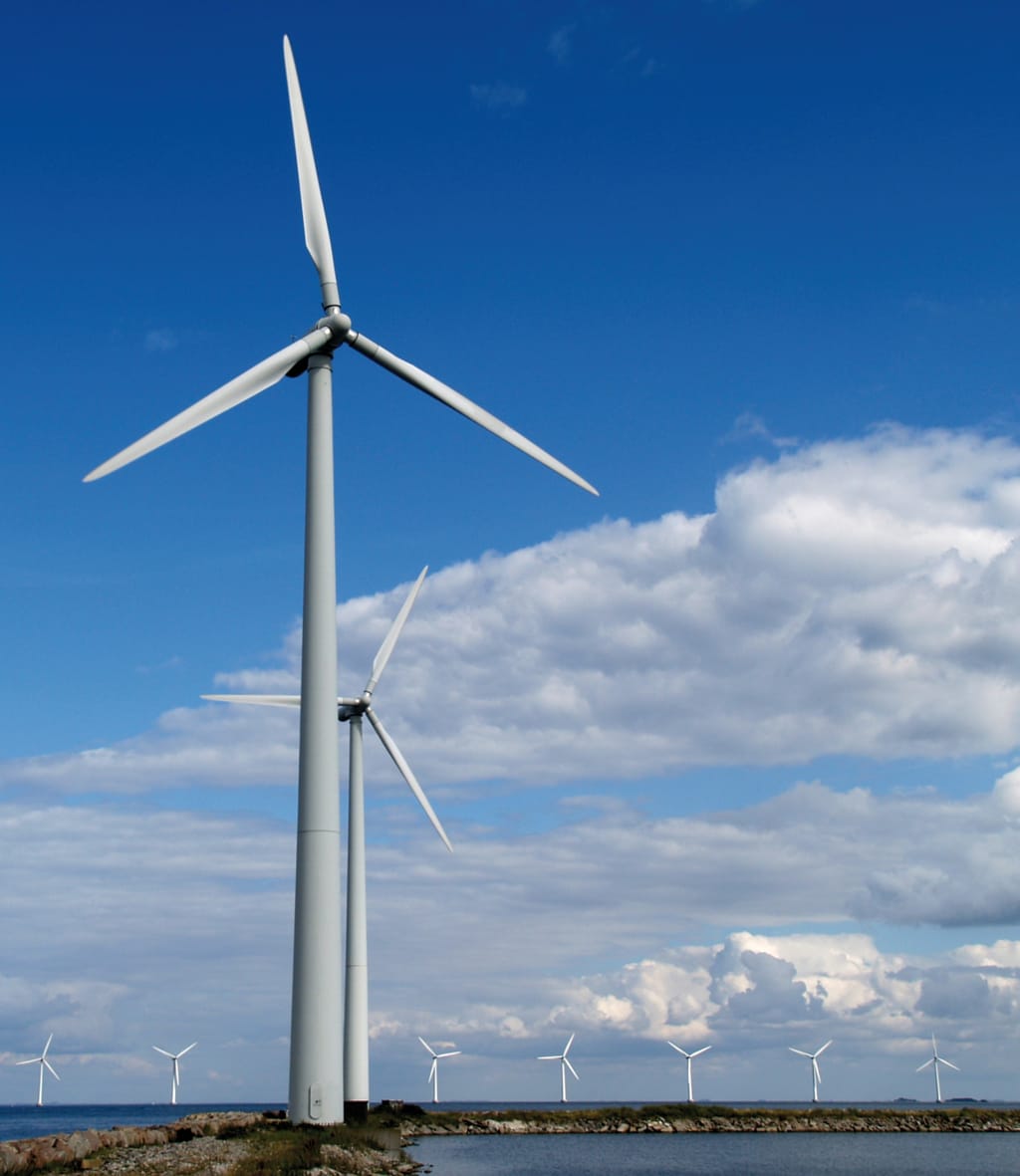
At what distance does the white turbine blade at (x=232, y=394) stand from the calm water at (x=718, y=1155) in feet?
98.6

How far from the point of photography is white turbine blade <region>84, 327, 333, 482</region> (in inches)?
1400

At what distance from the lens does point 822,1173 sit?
58.9m

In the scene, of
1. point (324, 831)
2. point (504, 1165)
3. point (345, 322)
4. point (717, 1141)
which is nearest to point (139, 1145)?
point (324, 831)

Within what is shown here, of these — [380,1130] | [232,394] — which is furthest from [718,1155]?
[232,394]

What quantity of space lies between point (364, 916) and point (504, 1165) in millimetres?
14927

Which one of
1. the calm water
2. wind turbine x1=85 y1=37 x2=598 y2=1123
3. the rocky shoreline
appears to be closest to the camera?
the rocky shoreline

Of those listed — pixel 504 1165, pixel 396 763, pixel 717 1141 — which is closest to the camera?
pixel 504 1165

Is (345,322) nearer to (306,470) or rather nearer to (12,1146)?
(306,470)

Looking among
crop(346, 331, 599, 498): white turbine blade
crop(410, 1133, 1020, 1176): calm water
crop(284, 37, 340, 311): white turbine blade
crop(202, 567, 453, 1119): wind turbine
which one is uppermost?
crop(284, 37, 340, 311): white turbine blade

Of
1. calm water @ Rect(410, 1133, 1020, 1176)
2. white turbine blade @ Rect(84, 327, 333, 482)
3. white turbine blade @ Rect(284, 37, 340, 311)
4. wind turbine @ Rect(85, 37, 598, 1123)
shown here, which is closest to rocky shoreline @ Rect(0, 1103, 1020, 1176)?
wind turbine @ Rect(85, 37, 598, 1123)

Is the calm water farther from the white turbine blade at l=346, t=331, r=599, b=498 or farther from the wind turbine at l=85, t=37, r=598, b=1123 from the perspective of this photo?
the white turbine blade at l=346, t=331, r=599, b=498

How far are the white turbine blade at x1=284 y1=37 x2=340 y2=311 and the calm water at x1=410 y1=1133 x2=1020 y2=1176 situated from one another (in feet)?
111

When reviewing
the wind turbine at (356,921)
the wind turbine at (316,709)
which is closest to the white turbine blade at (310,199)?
the wind turbine at (316,709)

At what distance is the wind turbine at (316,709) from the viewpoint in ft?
117
